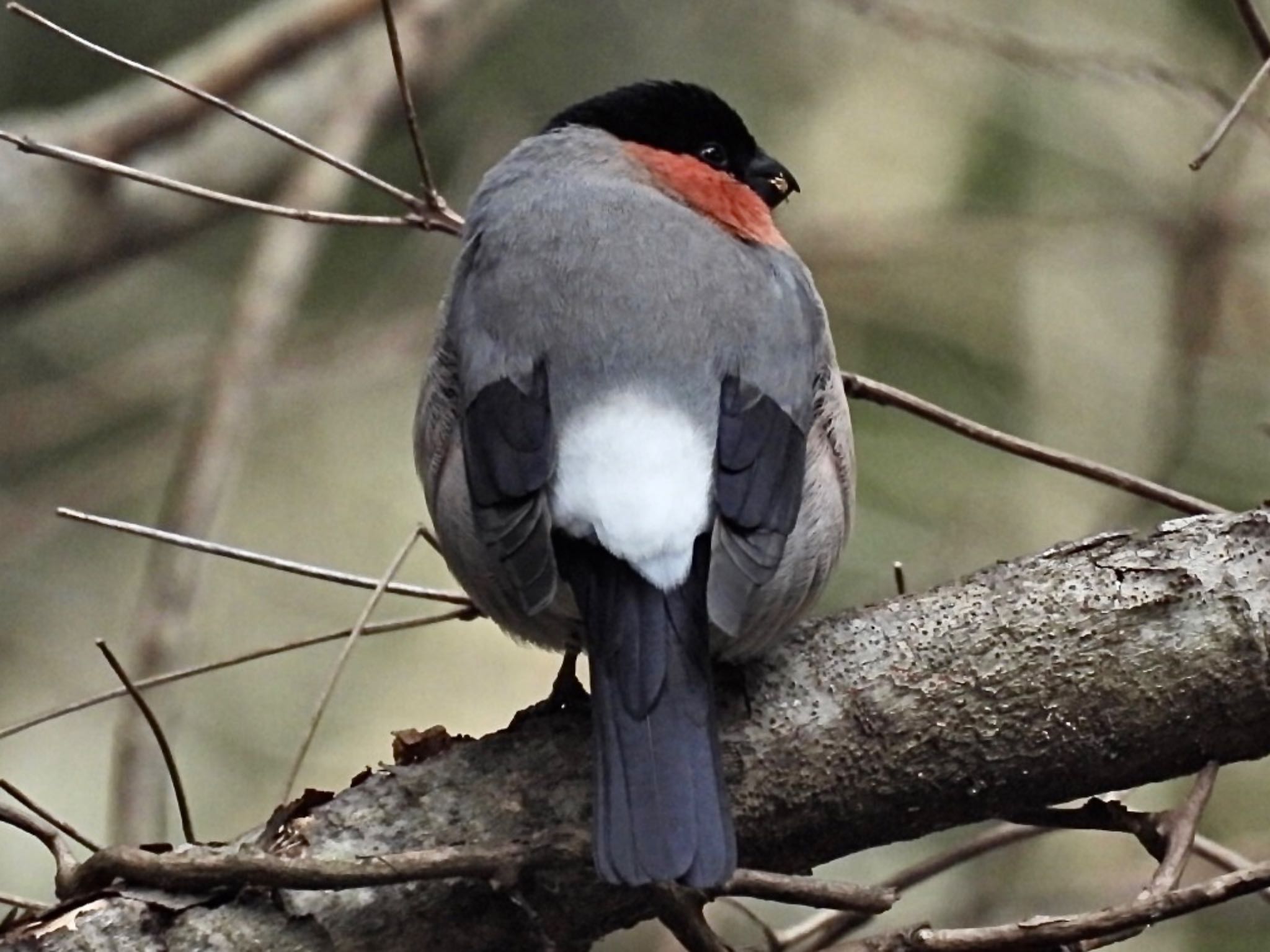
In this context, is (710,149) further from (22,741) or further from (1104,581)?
(22,741)

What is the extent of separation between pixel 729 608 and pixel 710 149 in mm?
1059

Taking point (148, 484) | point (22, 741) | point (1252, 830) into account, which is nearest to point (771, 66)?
point (148, 484)

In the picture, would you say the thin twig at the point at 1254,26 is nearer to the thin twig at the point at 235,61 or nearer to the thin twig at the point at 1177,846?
the thin twig at the point at 1177,846

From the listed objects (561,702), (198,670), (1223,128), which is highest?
(1223,128)

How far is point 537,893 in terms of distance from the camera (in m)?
1.60

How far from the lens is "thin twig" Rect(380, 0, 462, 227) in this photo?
1.90 meters

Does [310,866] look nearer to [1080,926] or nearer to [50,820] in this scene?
[50,820]

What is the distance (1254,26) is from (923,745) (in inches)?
36.7

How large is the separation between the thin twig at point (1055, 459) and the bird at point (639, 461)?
0.12 m

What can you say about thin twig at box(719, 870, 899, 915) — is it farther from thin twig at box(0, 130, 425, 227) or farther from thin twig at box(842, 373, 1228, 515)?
thin twig at box(0, 130, 425, 227)

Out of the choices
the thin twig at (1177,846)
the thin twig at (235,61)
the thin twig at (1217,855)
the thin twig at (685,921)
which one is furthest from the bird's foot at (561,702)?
the thin twig at (235,61)

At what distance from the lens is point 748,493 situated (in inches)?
71.8

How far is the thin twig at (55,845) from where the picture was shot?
154 centimetres

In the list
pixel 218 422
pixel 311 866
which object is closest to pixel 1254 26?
pixel 311 866
